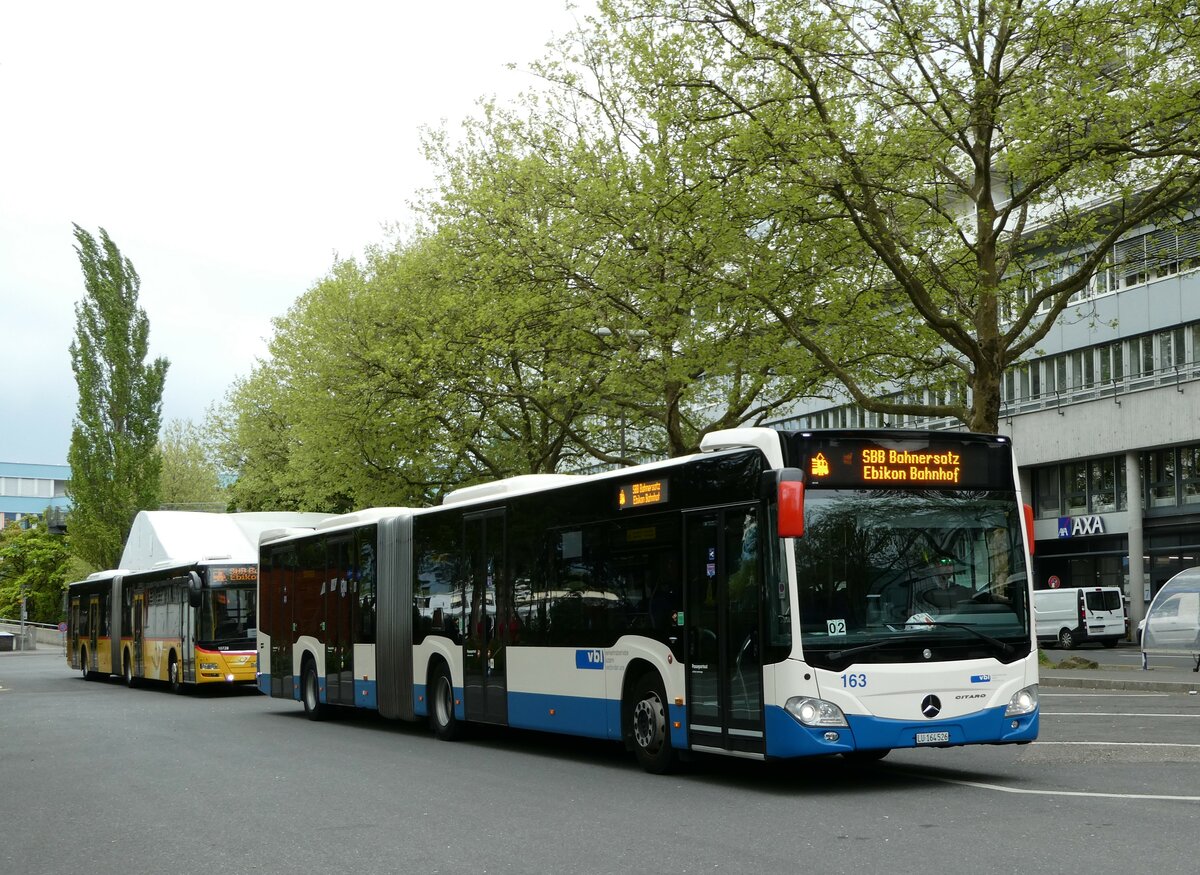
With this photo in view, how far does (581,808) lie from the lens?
1110 cm

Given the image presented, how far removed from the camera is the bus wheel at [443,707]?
1827cm

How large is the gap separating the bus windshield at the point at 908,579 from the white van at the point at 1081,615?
120ft

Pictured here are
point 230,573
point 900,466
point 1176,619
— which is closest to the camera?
point 900,466

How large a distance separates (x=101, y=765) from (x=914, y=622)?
28.5 ft

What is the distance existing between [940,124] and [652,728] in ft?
47.7

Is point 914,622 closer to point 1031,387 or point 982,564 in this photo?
point 982,564

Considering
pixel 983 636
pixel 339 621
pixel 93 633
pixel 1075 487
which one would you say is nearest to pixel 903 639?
pixel 983 636

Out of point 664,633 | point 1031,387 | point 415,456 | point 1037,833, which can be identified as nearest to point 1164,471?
point 1031,387

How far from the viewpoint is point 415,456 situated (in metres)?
39.0

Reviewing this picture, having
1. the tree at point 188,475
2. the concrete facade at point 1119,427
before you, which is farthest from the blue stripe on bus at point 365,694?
the tree at point 188,475

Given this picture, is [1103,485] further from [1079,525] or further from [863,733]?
[863,733]

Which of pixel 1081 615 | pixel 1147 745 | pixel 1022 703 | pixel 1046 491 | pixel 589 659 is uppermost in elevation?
pixel 1046 491

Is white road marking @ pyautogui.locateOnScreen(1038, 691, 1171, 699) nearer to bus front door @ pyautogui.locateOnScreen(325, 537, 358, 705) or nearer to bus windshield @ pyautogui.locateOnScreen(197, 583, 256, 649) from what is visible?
bus front door @ pyautogui.locateOnScreen(325, 537, 358, 705)

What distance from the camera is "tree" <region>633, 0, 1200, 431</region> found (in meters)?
21.7
